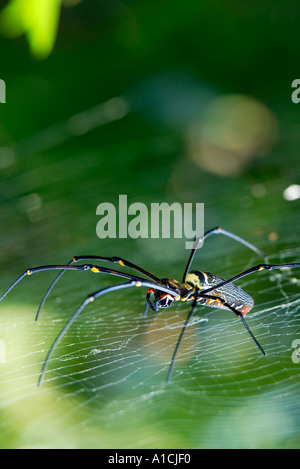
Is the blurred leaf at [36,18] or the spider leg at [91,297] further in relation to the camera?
the blurred leaf at [36,18]

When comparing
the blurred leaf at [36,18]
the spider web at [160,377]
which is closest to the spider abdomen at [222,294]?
the spider web at [160,377]

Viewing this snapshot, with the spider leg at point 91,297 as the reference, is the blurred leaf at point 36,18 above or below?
above

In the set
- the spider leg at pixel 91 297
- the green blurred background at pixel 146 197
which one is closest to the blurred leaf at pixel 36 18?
the green blurred background at pixel 146 197

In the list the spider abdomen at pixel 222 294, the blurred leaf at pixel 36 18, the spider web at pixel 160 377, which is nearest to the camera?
the spider web at pixel 160 377

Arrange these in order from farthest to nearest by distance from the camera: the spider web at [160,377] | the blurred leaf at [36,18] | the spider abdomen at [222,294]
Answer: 1. the blurred leaf at [36,18]
2. the spider abdomen at [222,294]
3. the spider web at [160,377]

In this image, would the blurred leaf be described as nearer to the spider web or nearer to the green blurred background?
the green blurred background

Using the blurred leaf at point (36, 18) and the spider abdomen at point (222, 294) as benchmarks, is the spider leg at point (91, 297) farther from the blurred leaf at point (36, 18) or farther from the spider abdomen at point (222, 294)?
the blurred leaf at point (36, 18)

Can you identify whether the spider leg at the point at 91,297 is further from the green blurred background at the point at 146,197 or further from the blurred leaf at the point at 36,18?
the blurred leaf at the point at 36,18

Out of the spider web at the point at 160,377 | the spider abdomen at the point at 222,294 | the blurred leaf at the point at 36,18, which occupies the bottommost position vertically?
the spider web at the point at 160,377
